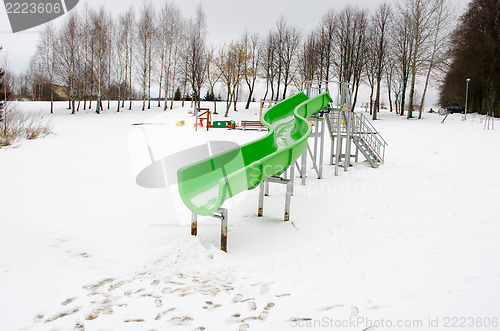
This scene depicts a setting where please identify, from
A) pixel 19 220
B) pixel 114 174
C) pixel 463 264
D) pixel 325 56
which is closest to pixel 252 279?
pixel 463 264

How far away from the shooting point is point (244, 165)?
7176 mm

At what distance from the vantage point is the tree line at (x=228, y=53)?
3036 cm

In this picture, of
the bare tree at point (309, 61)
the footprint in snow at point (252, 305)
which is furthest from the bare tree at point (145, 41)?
the footprint in snow at point (252, 305)

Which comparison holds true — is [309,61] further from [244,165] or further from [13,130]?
[244,165]

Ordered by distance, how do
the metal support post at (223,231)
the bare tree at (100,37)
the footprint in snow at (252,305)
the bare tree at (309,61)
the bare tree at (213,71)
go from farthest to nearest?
1. the bare tree at (309,61)
2. the bare tree at (213,71)
3. the bare tree at (100,37)
4. the metal support post at (223,231)
5. the footprint in snow at (252,305)

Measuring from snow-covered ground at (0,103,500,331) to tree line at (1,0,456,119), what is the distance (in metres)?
25.2

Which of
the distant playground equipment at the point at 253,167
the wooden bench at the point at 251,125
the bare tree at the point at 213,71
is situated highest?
the bare tree at the point at 213,71

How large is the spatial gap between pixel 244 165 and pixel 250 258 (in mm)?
2716

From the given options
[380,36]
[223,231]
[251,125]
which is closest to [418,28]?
[380,36]

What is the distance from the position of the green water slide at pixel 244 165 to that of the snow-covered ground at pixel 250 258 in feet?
2.07

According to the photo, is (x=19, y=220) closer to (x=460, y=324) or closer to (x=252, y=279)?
(x=252, y=279)

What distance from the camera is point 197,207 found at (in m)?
5.03

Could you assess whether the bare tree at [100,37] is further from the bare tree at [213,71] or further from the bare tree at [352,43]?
the bare tree at [352,43]

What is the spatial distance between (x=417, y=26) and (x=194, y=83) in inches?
849
